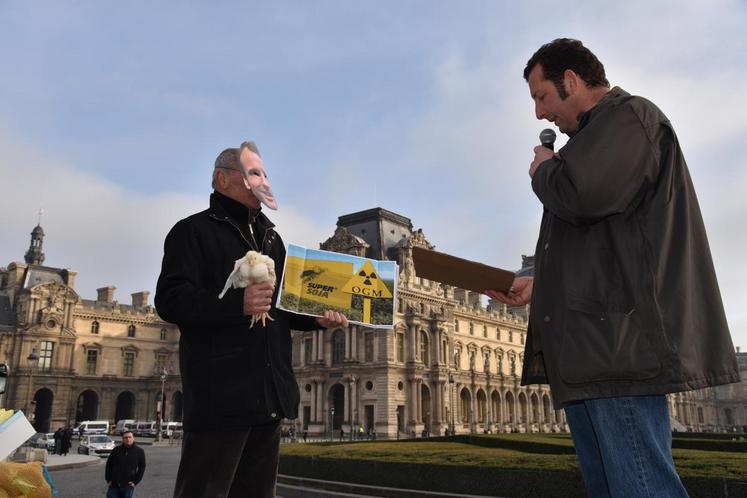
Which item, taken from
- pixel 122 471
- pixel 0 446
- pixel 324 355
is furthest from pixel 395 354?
pixel 0 446

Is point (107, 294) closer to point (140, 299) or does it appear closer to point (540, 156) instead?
point (140, 299)

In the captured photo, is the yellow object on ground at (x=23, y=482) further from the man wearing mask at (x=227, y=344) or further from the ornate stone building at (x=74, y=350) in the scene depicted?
the ornate stone building at (x=74, y=350)

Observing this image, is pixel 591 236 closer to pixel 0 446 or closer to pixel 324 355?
pixel 0 446

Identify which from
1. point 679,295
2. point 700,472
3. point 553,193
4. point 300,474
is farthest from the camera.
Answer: point 300,474

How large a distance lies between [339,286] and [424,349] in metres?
53.2

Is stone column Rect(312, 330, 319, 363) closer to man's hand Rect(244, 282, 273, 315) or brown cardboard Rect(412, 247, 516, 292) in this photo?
brown cardboard Rect(412, 247, 516, 292)

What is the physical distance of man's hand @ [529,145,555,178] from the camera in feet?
9.50

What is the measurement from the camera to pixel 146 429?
57062mm

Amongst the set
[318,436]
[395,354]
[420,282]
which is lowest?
[318,436]

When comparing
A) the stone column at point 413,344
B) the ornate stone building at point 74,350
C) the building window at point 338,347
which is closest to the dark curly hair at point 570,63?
the stone column at point 413,344

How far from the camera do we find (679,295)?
2453 millimetres

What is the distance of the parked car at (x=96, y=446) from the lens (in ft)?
107

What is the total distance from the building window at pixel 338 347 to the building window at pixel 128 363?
1135 inches

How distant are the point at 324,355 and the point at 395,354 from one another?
22.8 ft
